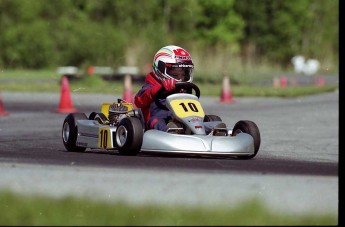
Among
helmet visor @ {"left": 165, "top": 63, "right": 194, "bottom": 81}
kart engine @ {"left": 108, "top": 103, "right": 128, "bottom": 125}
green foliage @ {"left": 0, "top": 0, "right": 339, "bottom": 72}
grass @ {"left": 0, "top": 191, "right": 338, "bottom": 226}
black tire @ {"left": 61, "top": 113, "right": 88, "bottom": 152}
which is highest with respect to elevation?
green foliage @ {"left": 0, "top": 0, "right": 339, "bottom": 72}

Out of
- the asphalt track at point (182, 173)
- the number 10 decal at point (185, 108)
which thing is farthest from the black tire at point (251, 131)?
the number 10 decal at point (185, 108)

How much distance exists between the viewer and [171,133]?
11.6 metres

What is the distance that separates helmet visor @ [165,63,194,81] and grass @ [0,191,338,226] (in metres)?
4.31

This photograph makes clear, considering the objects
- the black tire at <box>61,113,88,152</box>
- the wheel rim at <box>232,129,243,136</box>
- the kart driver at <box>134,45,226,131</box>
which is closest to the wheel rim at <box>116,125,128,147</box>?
the kart driver at <box>134,45,226,131</box>

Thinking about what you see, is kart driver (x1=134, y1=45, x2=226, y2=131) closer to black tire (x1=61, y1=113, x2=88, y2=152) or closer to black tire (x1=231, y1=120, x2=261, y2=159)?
black tire (x1=231, y1=120, x2=261, y2=159)

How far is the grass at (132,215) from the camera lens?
6980 millimetres

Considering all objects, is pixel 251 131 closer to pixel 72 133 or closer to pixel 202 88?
pixel 72 133

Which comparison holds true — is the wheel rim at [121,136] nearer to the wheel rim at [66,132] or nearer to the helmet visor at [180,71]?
the helmet visor at [180,71]

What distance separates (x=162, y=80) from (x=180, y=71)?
0.23m

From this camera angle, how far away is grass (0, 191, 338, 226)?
22.9 feet

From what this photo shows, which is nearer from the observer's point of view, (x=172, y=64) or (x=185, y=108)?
(x=185, y=108)

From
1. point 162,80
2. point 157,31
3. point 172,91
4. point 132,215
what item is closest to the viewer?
point 132,215

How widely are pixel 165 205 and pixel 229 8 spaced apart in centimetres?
5644

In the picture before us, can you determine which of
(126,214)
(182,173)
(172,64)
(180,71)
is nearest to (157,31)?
(180,71)
